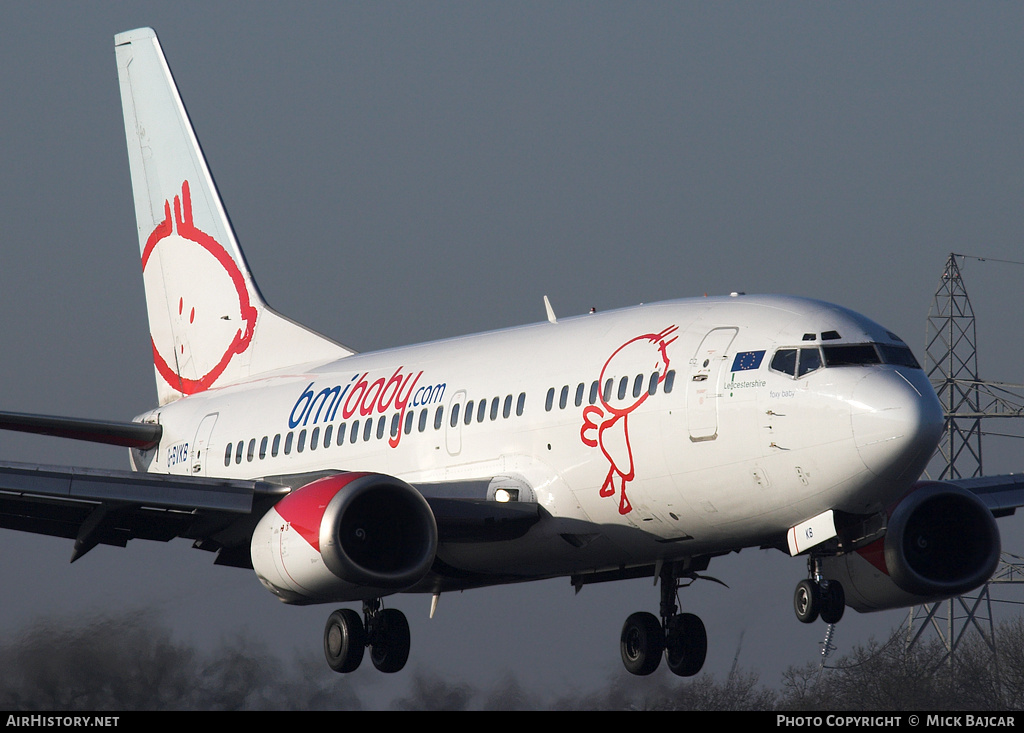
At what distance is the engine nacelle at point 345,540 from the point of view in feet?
79.8

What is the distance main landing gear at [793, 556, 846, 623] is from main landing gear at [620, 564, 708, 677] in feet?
14.4

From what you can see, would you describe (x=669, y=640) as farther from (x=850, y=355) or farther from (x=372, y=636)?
(x=850, y=355)

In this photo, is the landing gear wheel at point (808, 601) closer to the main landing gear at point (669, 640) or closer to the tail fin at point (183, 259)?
the main landing gear at point (669, 640)

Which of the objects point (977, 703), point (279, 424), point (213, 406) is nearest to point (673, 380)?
point (279, 424)

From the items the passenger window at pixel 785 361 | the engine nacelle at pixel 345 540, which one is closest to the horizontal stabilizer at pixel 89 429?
the engine nacelle at pixel 345 540

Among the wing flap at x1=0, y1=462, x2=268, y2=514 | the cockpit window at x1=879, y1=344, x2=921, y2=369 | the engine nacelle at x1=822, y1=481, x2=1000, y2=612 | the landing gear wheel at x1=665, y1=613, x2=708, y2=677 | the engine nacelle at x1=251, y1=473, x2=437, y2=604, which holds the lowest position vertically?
the landing gear wheel at x1=665, y1=613, x2=708, y2=677

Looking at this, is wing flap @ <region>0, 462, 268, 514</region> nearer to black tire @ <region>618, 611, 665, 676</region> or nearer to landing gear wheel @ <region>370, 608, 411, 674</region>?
landing gear wheel @ <region>370, 608, 411, 674</region>

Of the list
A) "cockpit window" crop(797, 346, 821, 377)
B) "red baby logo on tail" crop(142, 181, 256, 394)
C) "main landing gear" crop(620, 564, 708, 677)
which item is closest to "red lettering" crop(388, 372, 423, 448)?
"main landing gear" crop(620, 564, 708, 677)

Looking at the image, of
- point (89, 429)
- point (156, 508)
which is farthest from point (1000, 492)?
point (89, 429)

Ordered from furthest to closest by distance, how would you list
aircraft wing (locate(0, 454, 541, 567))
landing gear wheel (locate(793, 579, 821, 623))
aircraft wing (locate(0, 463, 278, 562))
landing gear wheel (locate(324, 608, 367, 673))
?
landing gear wheel (locate(324, 608, 367, 673))
aircraft wing (locate(0, 454, 541, 567))
aircraft wing (locate(0, 463, 278, 562))
landing gear wheel (locate(793, 579, 821, 623))

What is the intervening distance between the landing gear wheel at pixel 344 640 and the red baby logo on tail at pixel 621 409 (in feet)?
20.5

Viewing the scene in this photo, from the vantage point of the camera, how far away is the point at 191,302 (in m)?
38.2

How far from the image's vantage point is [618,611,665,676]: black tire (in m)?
28.4

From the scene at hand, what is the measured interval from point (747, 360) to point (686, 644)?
7.33m
